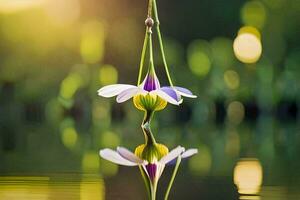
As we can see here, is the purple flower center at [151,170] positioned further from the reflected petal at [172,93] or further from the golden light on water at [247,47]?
the golden light on water at [247,47]

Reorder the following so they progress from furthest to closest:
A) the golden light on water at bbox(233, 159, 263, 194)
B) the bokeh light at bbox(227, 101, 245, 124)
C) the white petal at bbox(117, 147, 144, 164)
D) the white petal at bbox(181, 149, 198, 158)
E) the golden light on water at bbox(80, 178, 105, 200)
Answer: the bokeh light at bbox(227, 101, 245, 124) < the white petal at bbox(181, 149, 198, 158) < the white petal at bbox(117, 147, 144, 164) < the golden light on water at bbox(233, 159, 263, 194) < the golden light on water at bbox(80, 178, 105, 200)

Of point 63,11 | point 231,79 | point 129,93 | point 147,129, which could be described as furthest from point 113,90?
point 63,11

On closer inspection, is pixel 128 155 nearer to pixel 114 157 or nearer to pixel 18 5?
pixel 114 157

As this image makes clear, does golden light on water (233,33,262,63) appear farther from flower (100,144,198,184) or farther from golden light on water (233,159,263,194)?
golden light on water (233,159,263,194)

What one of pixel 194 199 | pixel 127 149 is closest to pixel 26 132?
pixel 127 149

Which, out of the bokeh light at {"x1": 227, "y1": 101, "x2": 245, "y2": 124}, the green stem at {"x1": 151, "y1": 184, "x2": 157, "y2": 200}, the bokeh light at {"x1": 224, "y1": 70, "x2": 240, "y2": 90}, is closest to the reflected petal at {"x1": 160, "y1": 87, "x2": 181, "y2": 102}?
the green stem at {"x1": 151, "y1": 184, "x2": 157, "y2": 200}

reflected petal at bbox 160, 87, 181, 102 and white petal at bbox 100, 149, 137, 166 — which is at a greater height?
reflected petal at bbox 160, 87, 181, 102

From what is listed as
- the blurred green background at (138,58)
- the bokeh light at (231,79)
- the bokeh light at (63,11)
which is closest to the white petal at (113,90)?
the blurred green background at (138,58)
